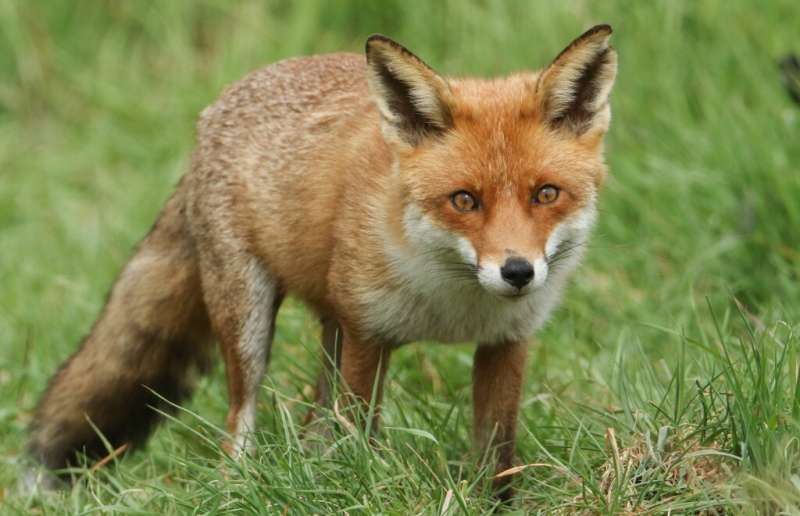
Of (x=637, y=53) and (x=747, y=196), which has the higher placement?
(x=637, y=53)

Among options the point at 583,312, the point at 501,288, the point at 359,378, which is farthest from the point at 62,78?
the point at 501,288

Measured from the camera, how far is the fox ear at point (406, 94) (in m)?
3.99

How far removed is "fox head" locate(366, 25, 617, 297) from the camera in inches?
148

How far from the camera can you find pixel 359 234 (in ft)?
14.0

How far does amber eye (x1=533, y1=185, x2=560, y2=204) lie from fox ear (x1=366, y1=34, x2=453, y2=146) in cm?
41

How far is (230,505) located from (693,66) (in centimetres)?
413

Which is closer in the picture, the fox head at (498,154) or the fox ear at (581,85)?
the fox head at (498,154)

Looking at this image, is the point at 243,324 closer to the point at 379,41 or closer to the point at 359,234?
the point at 359,234

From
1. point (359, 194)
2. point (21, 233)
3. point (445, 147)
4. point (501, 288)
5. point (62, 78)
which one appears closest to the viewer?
point (501, 288)

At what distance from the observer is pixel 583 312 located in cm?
568

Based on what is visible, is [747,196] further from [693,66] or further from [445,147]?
[445,147]

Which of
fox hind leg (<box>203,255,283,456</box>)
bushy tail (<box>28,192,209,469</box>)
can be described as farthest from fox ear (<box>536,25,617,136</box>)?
bushy tail (<box>28,192,209,469</box>)

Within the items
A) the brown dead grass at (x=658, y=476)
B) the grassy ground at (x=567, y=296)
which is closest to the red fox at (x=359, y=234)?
the grassy ground at (x=567, y=296)

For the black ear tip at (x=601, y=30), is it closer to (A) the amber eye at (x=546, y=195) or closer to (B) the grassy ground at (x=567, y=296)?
(A) the amber eye at (x=546, y=195)
